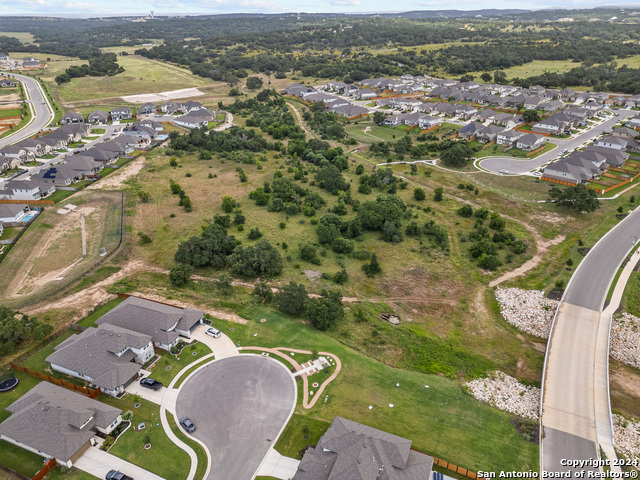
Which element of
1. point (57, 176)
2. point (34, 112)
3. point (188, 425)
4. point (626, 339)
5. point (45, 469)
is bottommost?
point (45, 469)

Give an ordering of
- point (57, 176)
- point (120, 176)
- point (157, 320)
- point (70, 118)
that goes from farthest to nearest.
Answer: point (70, 118)
point (120, 176)
point (57, 176)
point (157, 320)

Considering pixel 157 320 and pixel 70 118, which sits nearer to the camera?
pixel 157 320

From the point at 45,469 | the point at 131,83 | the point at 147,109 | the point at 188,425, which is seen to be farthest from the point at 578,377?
the point at 131,83

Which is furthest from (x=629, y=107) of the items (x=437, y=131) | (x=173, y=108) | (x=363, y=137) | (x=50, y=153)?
(x=50, y=153)

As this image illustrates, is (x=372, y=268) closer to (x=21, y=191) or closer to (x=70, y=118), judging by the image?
(x=21, y=191)

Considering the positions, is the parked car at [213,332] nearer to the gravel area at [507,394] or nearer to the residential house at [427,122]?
the gravel area at [507,394]

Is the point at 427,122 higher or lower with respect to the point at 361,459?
higher
